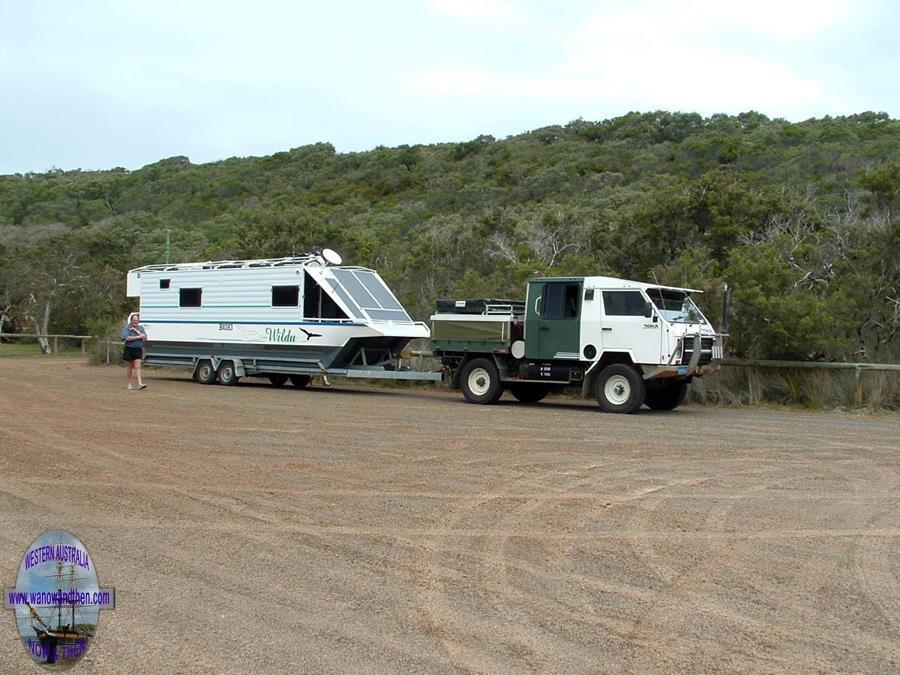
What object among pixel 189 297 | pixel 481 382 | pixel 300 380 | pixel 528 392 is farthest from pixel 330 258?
pixel 528 392

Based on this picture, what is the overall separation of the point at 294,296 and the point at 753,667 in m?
17.8

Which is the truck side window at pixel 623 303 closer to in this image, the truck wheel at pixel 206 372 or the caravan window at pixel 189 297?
the truck wheel at pixel 206 372

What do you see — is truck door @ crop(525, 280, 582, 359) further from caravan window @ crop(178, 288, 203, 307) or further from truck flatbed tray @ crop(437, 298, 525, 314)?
caravan window @ crop(178, 288, 203, 307)

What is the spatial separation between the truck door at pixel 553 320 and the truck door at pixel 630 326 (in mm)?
569

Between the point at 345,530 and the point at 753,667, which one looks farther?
the point at 345,530

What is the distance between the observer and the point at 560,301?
1791cm

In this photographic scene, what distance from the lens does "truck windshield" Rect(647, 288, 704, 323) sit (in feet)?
56.4

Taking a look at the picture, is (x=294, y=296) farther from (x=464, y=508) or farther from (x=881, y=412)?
(x=464, y=508)

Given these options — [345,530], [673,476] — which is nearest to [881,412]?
[673,476]

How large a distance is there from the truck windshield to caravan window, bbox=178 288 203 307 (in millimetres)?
11561

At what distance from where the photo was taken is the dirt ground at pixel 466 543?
508 centimetres

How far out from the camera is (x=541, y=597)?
5895 mm

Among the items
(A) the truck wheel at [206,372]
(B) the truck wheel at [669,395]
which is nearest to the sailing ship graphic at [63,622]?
(B) the truck wheel at [669,395]

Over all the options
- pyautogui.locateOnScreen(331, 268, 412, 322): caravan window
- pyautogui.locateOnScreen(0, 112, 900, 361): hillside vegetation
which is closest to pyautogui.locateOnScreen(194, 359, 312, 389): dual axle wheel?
Answer: pyautogui.locateOnScreen(331, 268, 412, 322): caravan window
